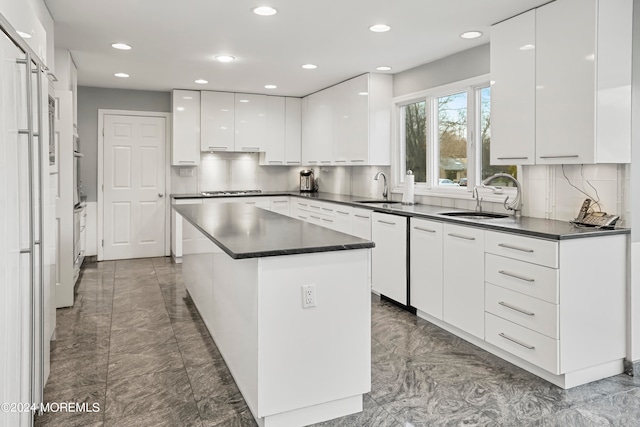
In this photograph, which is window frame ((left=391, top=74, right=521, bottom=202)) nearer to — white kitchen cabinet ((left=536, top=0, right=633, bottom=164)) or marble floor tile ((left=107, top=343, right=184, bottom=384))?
white kitchen cabinet ((left=536, top=0, right=633, bottom=164))

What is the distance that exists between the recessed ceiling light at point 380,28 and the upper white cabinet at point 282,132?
3480 mm

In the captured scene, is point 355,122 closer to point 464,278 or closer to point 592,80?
point 464,278

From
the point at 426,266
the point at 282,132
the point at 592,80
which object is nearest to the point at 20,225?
the point at 426,266

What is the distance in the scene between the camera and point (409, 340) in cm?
349

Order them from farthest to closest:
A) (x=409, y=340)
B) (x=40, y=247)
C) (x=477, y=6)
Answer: (x=409, y=340) → (x=477, y=6) → (x=40, y=247)

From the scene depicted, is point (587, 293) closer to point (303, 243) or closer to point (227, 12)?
point (303, 243)

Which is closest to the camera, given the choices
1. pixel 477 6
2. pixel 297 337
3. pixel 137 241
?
pixel 297 337

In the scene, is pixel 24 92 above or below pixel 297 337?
above

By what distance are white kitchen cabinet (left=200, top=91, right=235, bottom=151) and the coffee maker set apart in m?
1.25

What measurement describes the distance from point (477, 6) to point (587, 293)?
202cm

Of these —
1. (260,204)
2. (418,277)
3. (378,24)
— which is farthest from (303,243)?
(260,204)

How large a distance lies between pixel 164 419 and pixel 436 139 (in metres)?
3.74

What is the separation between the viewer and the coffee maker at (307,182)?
7461 millimetres

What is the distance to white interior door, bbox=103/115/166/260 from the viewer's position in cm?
665
